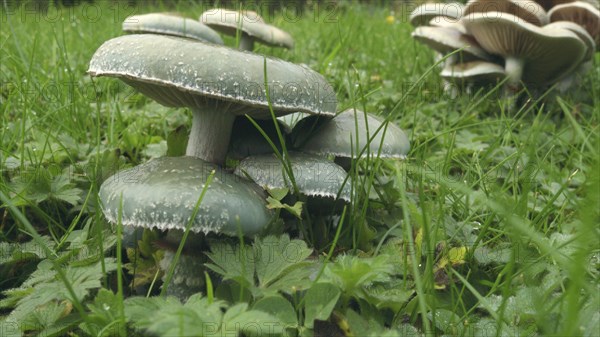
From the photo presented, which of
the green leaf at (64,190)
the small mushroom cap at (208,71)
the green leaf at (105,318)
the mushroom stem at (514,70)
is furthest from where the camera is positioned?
the mushroom stem at (514,70)

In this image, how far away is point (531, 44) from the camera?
3182 mm

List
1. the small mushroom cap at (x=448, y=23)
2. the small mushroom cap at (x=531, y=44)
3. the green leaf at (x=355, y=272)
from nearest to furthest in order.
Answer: the green leaf at (x=355, y=272) → the small mushroom cap at (x=531, y=44) → the small mushroom cap at (x=448, y=23)

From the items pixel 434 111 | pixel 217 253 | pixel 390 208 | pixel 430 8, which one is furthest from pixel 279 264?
pixel 430 8

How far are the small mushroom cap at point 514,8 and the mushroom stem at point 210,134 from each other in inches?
86.1

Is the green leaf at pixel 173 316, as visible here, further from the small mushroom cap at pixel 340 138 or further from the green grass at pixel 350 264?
the small mushroom cap at pixel 340 138

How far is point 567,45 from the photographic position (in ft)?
10.2

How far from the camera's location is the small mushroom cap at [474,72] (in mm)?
3242

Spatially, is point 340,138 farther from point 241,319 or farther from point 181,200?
point 241,319

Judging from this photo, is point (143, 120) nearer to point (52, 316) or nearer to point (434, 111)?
point (52, 316)

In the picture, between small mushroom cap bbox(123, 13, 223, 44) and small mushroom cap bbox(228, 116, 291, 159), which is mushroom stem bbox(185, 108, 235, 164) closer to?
small mushroom cap bbox(228, 116, 291, 159)

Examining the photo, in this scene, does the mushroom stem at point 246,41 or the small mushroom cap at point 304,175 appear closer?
the small mushroom cap at point 304,175

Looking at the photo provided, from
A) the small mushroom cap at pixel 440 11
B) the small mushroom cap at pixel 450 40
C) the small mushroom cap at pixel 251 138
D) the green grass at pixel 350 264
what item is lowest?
the green grass at pixel 350 264

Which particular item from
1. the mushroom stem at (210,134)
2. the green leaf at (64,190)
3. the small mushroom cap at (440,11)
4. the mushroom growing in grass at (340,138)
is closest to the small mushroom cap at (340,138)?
the mushroom growing in grass at (340,138)

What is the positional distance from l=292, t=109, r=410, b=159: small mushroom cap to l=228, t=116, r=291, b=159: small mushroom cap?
7 centimetres
